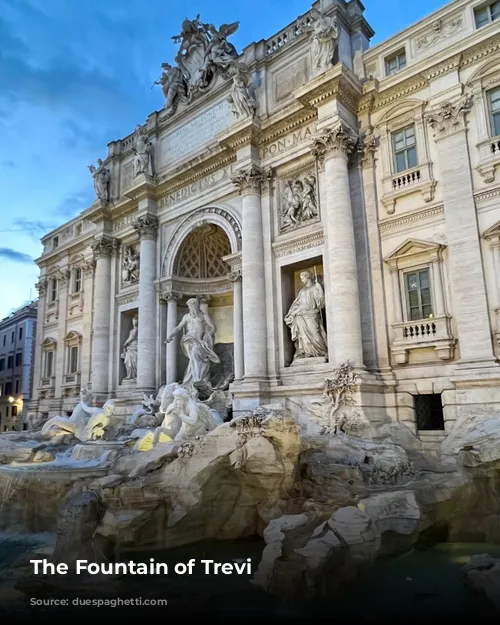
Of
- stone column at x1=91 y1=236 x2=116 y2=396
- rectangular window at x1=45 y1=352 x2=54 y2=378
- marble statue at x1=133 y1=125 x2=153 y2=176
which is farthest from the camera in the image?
rectangular window at x1=45 y1=352 x2=54 y2=378

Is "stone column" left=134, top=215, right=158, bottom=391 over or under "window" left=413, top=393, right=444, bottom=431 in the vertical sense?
over

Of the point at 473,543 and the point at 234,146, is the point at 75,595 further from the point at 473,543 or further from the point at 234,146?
the point at 234,146

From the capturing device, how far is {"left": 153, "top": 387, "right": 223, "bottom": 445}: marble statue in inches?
451

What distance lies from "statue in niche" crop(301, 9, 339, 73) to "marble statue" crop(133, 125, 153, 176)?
827 centimetres

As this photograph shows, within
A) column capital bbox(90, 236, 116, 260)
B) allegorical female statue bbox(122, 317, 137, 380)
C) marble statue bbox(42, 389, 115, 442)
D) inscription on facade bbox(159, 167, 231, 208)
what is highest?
inscription on facade bbox(159, 167, 231, 208)

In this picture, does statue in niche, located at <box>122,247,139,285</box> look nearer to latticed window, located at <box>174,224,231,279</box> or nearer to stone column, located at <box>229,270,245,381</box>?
latticed window, located at <box>174,224,231,279</box>

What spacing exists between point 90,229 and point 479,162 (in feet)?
62.5

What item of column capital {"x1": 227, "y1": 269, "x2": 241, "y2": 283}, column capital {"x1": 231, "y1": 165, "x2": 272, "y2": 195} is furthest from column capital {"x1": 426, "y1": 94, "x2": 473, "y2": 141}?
column capital {"x1": 227, "y1": 269, "x2": 241, "y2": 283}

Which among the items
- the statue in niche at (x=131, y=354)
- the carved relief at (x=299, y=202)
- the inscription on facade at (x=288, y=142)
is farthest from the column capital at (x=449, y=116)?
the statue in niche at (x=131, y=354)

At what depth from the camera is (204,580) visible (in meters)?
6.73

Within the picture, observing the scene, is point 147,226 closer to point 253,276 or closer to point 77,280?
point 253,276

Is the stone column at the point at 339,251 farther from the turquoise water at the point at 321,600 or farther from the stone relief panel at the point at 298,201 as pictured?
the turquoise water at the point at 321,600

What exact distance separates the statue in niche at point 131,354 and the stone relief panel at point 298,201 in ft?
→ 28.0

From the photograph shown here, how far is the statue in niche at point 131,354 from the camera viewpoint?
67.3 ft
